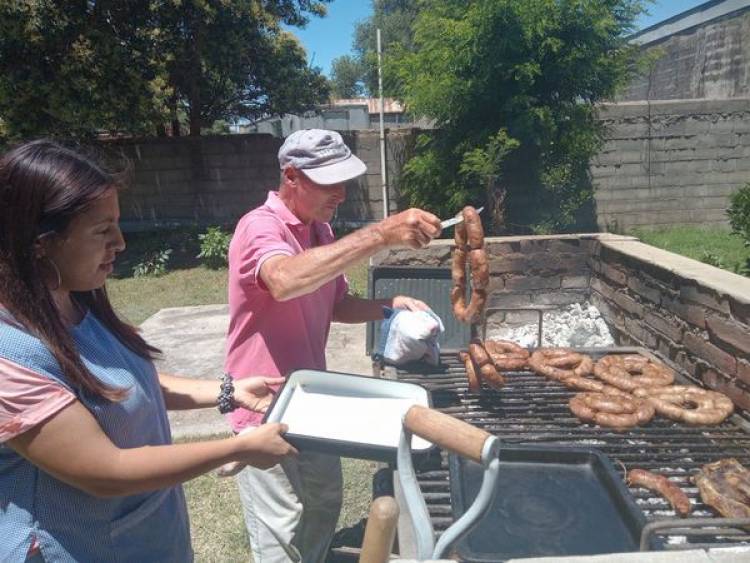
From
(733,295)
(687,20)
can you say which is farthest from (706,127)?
(733,295)

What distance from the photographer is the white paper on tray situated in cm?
189

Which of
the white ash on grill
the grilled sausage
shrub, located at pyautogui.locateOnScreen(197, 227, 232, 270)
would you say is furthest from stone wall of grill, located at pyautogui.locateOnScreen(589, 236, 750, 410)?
shrub, located at pyautogui.locateOnScreen(197, 227, 232, 270)

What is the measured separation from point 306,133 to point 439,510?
1.56 m

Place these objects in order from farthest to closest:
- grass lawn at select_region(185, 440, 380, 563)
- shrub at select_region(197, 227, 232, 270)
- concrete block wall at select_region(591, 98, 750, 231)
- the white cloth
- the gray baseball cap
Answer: shrub at select_region(197, 227, 232, 270) < concrete block wall at select_region(591, 98, 750, 231) < grass lawn at select_region(185, 440, 380, 563) < the white cloth < the gray baseball cap

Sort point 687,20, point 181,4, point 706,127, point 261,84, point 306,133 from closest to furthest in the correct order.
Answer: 1. point 306,133
2. point 181,4
3. point 706,127
4. point 261,84
5. point 687,20

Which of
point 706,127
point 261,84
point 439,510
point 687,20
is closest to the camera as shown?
point 439,510

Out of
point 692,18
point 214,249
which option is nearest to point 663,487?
point 214,249

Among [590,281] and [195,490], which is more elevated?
[590,281]

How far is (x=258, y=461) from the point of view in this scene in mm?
1627

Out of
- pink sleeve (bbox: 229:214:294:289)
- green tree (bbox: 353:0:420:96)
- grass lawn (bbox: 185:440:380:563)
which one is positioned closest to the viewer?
pink sleeve (bbox: 229:214:294:289)

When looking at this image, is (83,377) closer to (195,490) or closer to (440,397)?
(440,397)

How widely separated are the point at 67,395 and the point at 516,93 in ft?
26.1

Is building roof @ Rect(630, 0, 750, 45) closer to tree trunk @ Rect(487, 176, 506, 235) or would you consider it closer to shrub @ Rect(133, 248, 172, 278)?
tree trunk @ Rect(487, 176, 506, 235)

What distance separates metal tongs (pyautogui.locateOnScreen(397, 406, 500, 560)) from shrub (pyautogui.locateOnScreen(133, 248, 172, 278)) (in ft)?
32.5
